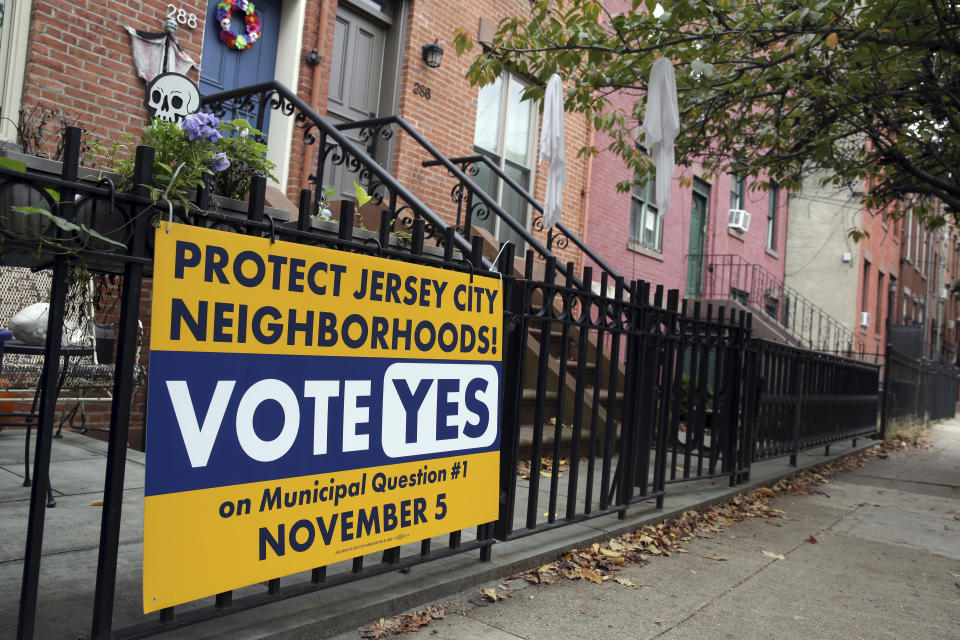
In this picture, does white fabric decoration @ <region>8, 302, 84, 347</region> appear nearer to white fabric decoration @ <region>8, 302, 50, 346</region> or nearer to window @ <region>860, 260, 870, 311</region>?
white fabric decoration @ <region>8, 302, 50, 346</region>

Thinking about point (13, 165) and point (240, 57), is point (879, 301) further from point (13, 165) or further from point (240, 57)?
point (13, 165)

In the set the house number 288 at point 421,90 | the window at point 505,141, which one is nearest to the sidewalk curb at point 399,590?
the house number 288 at point 421,90

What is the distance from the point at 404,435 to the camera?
319 cm

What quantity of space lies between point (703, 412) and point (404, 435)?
3.59m

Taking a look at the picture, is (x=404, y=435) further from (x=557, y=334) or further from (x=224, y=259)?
(x=557, y=334)

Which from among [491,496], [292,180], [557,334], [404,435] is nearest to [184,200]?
[404,435]

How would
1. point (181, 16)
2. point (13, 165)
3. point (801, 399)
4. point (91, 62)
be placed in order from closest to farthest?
point (13, 165) < point (91, 62) < point (181, 16) < point (801, 399)

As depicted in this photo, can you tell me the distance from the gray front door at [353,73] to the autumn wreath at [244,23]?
107cm

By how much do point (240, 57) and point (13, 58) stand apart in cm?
222

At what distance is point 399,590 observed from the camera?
3232mm

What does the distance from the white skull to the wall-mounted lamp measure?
3249 mm

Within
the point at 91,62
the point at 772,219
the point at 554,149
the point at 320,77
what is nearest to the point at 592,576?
the point at 554,149

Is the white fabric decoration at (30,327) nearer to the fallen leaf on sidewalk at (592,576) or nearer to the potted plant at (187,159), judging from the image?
the potted plant at (187,159)

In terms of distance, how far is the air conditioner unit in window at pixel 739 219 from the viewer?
54.2 ft
